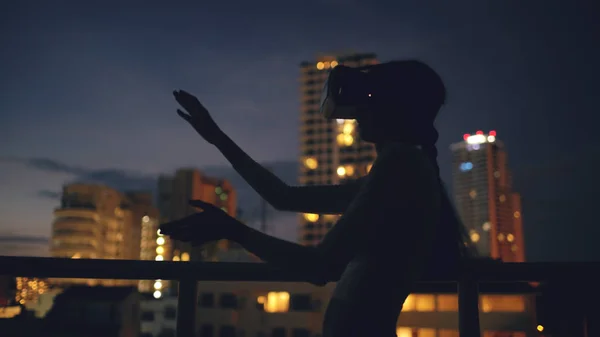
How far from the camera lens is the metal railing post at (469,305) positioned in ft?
6.30

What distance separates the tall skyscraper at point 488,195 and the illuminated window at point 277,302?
97994mm

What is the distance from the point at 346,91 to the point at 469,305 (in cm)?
109

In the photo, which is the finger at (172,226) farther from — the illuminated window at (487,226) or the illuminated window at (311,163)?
the illuminated window at (487,226)

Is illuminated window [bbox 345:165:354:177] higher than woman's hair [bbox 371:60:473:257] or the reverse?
higher

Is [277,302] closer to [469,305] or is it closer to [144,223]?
→ [469,305]

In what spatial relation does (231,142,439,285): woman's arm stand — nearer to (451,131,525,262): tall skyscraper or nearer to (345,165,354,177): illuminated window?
(345,165,354,177): illuminated window

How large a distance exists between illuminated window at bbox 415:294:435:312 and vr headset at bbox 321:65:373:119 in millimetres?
30857

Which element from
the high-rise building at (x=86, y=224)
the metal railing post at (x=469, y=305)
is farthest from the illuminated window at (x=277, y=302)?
the high-rise building at (x=86, y=224)

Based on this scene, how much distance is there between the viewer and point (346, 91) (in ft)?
4.88

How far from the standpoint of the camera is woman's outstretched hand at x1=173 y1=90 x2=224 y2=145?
165 cm

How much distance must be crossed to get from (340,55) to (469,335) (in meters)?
86.9

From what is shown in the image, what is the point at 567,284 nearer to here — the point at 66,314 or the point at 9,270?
the point at 9,270

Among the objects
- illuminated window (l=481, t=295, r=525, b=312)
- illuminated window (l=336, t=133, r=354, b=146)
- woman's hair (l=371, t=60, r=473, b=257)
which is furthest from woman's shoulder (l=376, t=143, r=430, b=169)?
illuminated window (l=336, t=133, r=354, b=146)

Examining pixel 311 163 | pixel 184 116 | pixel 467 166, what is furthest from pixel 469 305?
pixel 467 166
